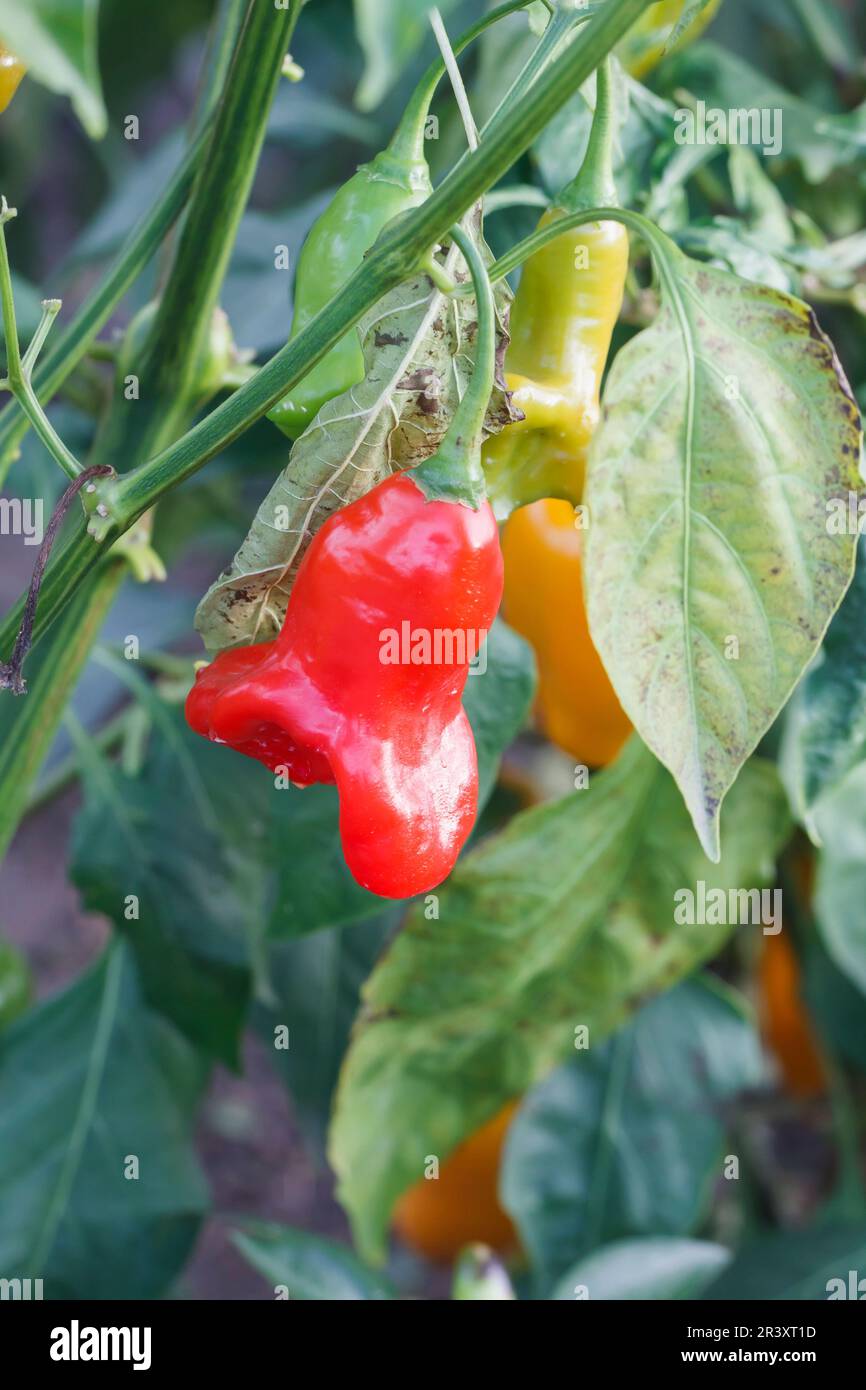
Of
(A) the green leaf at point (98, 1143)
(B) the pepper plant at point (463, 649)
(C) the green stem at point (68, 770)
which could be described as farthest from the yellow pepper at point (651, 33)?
(A) the green leaf at point (98, 1143)

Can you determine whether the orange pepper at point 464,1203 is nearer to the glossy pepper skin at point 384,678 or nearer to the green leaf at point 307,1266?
the green leaf at point 307,1266

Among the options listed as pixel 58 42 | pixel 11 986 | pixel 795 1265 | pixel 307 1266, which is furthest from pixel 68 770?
pixel 58 42

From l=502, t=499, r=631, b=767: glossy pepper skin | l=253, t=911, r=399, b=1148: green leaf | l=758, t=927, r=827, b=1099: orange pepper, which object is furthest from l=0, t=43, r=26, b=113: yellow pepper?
l=758, t=927, r=827, b=1099: orange pepper

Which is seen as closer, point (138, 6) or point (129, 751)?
point (129, 751)

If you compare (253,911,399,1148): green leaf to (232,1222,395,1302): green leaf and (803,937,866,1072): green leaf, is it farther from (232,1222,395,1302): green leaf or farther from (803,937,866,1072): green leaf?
(803,937,866,1072): green leaf
